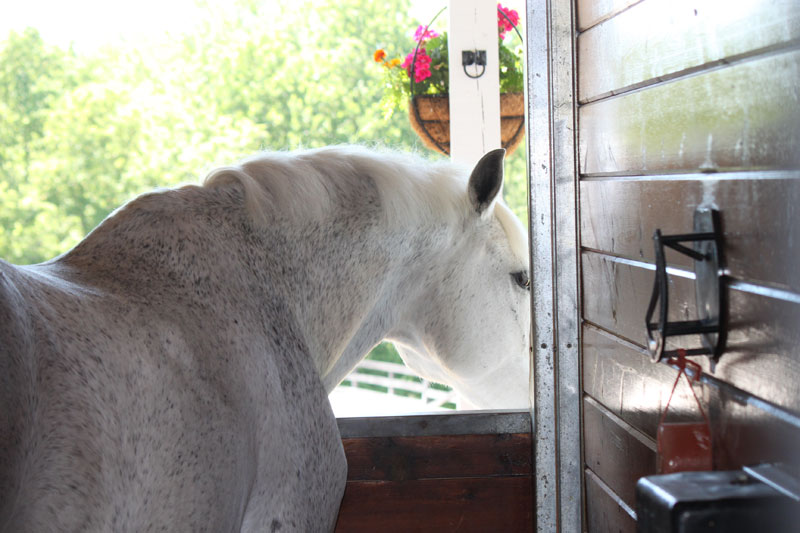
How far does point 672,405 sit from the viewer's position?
37.4 inches

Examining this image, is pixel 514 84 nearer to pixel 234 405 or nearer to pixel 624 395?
pixel 624 395

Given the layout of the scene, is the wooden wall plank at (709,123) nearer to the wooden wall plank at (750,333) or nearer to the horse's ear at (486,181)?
the wooden wall plank at (750,333)

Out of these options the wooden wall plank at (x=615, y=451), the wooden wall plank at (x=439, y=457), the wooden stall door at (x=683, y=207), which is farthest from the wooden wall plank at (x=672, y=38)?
the wooden wall plank at (x=439, y=457)

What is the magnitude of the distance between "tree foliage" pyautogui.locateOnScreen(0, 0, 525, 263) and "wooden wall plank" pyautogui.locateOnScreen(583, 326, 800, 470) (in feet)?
37.3

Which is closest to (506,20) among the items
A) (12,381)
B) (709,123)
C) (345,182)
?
(345,182)

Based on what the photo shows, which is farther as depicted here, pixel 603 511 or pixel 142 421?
pixel 603 511

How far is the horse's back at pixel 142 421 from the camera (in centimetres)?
76

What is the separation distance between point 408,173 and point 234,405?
2.30 feet

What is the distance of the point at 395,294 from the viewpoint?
159 centimetres

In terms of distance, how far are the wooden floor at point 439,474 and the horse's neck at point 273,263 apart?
0.19 meters

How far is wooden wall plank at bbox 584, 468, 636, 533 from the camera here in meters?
1.17

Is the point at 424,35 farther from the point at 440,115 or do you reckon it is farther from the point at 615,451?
the point at 615,451

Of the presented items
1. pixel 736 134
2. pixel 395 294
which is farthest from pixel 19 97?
pixel 736 134

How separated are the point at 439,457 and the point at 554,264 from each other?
0.51 m
